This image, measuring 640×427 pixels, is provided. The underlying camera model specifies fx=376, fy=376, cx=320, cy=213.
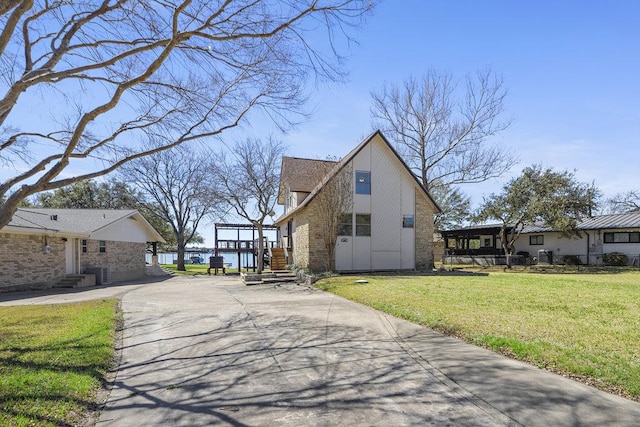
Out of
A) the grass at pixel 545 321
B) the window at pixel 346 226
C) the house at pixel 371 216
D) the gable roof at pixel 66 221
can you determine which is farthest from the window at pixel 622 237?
the gable roof at pixel 66 221

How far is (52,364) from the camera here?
5074 millimetres

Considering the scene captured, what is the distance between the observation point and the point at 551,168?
1022 inches

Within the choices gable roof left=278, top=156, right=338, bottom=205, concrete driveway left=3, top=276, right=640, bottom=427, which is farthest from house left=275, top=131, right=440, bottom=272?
concrete driveway left=3, top=276, right=640, bottom=427

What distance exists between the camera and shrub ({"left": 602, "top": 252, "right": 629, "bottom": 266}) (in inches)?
1062

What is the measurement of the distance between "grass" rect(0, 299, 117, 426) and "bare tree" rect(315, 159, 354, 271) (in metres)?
11.6

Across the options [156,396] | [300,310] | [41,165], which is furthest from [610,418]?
[41,165]

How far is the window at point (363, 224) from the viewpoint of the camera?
67.7 feet

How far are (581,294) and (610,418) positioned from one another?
9.56 m

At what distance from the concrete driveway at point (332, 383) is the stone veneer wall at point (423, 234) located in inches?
583

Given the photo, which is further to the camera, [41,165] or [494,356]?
[41,165]

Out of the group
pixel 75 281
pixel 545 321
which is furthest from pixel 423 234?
pixel 75 281

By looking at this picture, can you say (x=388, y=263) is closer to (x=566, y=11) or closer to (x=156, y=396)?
(x=566, y=11)

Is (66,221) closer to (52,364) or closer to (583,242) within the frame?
(52,364)

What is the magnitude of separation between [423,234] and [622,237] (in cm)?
1761
